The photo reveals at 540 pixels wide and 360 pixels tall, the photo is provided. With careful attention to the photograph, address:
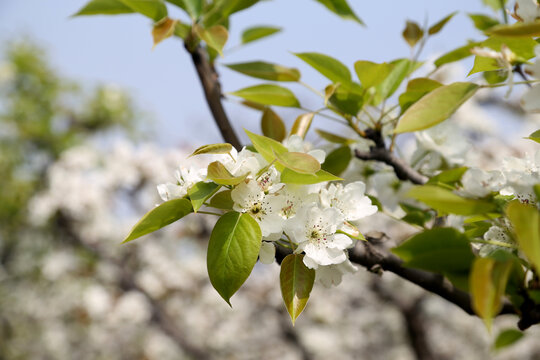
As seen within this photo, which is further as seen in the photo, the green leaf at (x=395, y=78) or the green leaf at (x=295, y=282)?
the green leaf at (x=395, y=78)

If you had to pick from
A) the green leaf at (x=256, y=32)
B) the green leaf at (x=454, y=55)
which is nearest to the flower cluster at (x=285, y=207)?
the green leaf at (x=454, y=55)

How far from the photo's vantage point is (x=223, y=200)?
0.50m

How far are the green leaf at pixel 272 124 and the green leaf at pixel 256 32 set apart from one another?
0.27 m

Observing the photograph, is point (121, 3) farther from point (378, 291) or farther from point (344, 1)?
point (378, 291)

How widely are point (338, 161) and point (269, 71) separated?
21 cm

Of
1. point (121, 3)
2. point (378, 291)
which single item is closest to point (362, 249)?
point (121, 3)

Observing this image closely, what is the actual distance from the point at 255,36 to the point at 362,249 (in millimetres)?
575

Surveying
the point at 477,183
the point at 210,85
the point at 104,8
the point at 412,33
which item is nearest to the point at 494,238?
the point at 477,183

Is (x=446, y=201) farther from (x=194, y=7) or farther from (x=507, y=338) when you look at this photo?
(x=194, y=7)

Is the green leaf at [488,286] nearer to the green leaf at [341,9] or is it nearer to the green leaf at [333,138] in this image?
the green leaf at [333,138]

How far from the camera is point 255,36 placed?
0.93 m

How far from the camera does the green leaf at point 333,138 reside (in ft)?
2.57

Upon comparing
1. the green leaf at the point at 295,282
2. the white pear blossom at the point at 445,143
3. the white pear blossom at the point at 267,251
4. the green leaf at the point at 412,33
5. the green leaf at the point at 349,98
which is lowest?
the white pear blossom at the point at 445,143

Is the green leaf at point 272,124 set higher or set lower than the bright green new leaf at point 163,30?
lower
